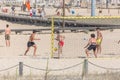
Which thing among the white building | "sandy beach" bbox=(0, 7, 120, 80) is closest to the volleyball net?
"sandy beach" bbox=(0, 7, 120, 80)

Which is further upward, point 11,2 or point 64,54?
point 64,54

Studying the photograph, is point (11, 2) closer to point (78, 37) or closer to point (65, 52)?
point (78, 37)

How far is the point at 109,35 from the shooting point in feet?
108

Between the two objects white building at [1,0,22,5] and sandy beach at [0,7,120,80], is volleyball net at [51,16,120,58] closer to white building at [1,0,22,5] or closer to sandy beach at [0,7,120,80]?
sandy beach at [0,7,120,80]

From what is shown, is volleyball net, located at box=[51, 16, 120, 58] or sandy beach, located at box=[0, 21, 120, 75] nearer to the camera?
sandy beach, located at box=[0, 21, 120, 75]

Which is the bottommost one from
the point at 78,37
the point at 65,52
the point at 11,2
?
the point at 11,2

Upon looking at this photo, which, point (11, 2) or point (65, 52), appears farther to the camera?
point (11, 2)

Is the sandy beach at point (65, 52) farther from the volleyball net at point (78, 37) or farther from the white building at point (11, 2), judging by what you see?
the white building at point (11, 2)

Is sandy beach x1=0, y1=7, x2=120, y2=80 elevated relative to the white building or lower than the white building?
elevated

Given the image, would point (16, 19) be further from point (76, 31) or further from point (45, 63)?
point (45, 63)

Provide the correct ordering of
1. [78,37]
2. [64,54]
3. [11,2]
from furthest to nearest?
[11,2] < [78,37] < [64,54]

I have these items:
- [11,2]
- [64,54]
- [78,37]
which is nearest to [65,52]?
[64,54]

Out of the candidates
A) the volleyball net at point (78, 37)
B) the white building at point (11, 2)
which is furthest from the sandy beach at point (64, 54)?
the white building at point (11, 2)

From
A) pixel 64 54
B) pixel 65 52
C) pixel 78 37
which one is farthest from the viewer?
pixel 78 37
